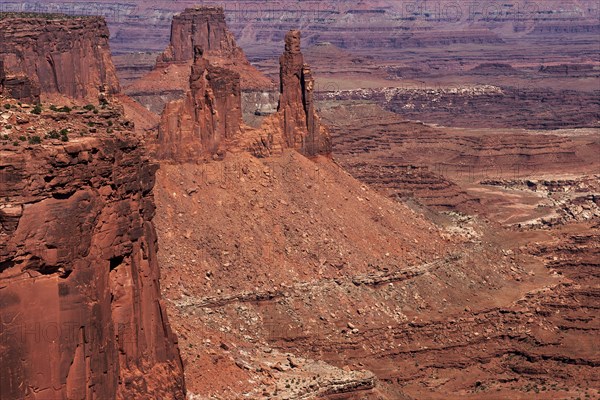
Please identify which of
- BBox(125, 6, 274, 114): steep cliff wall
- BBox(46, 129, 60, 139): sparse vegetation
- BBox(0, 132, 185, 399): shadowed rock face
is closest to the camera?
BBox(0, 132, 185, 399): shadowed rock face

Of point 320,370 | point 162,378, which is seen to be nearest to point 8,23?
point 320,370

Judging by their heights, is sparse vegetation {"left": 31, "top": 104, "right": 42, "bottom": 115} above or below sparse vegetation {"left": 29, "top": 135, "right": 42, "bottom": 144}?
above

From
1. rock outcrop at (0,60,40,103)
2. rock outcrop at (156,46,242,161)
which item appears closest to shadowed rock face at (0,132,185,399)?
rock outcrop at (0,60,40,103)

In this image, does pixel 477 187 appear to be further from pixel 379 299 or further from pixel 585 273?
pixel 379 299

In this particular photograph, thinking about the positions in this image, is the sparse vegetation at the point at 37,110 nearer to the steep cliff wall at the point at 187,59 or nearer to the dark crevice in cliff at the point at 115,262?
the dark crevice in cliff at the point at 115,262

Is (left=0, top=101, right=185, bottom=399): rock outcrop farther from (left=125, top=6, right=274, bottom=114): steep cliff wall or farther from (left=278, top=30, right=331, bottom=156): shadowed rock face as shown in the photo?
(left=125, top=6, right=274, bottom=114): steep cliff wall

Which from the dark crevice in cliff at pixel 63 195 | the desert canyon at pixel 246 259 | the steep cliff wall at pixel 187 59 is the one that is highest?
the dark crevice in cliff at pixel 63 195

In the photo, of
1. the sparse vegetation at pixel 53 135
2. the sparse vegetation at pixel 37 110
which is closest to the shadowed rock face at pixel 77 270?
the sparse vegetation at pixel 53 135

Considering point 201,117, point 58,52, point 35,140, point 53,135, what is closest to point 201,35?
point 58,52
